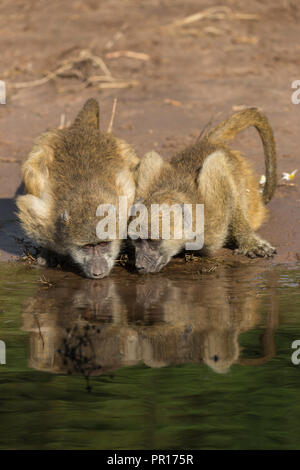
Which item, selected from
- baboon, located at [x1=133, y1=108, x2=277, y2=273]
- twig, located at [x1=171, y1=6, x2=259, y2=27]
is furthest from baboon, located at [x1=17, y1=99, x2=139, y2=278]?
twig, located at [x1=171, y1=6, x2=259, y2=27]

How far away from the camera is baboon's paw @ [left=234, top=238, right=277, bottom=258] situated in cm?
832

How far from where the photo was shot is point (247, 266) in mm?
8094

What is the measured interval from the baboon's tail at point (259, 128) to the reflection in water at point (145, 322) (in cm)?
166

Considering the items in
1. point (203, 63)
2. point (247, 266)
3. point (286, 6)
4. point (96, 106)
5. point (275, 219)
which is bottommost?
point (247, 266)

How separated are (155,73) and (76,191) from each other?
7.29 metres

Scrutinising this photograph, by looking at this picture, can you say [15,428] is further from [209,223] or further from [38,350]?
[209,223]

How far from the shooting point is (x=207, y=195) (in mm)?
8047

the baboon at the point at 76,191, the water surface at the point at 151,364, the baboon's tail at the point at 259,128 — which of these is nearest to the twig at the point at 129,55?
the baboon's tail at the point at 259,128

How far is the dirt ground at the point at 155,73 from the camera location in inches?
435

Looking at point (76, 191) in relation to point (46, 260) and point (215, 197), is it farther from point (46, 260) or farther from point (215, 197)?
point (215, 197)

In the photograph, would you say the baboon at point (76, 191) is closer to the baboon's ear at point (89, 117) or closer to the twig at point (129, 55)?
the baboon's ear at point (89, 117)

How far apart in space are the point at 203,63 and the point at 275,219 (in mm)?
6279

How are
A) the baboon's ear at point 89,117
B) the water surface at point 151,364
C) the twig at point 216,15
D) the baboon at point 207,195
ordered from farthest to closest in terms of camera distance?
1. the twig at point 216,15
2. the baboon's ear at point 89,117
3. the baboon at point 207,195
4. the water surface at point 151,364
